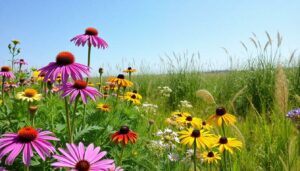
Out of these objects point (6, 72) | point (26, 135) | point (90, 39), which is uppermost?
point (90, 39)

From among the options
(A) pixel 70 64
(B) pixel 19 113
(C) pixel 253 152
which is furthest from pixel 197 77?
(A) pixel 70 64

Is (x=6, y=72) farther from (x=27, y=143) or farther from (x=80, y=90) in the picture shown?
(x=27, y=143)

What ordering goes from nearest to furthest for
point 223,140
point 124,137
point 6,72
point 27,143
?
point 27,143 → point 124,137 → point 223,140 → point 6,72

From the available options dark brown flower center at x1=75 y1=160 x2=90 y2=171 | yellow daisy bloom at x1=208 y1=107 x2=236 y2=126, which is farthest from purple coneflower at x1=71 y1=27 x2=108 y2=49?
dark brown flower center at x1=75 y1=160 x2=90 y2=171

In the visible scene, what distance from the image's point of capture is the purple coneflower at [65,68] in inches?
73.0

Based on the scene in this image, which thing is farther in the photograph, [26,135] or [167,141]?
[167,141]

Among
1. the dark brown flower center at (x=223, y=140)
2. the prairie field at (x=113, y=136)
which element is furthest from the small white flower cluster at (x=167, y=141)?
the dark brown flower center at (x=223, y=140)

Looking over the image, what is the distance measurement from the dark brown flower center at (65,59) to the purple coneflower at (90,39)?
693 mm

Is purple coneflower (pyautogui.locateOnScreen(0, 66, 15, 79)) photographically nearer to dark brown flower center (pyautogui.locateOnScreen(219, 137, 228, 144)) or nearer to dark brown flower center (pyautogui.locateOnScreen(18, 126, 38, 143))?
dark brown flower center (pyautogui.locateOnScreen(219, 137, 228, 144))

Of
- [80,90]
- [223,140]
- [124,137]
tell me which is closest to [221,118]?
[223,140]

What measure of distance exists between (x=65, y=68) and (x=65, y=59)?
0.06 meters

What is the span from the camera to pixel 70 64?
193cm

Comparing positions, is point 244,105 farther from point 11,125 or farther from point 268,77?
point 11,125

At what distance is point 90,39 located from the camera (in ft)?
8.92
